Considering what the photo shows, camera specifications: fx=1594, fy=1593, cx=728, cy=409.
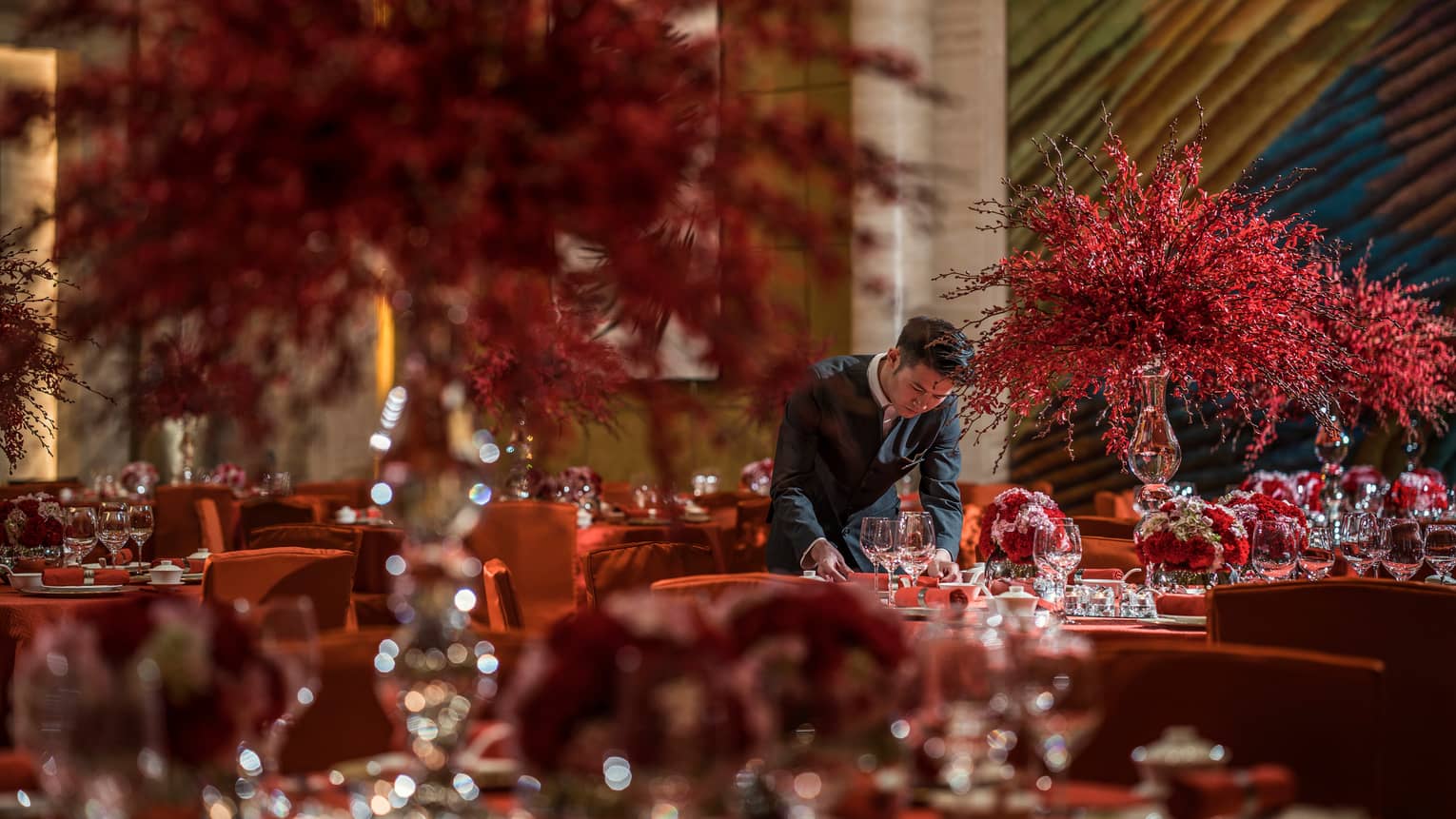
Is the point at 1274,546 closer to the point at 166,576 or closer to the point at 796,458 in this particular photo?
the point at 796,458

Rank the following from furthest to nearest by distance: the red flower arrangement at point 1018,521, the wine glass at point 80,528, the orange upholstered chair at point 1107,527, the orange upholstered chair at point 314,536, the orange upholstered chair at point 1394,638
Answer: the orange upholstered chair at point 314,536 < the orange upholstered chair at point 1107,527 < the wine glass at point 80,528 < the red flower arrangement at point 1018,521 < the orange upholstered chair at point 1394,638

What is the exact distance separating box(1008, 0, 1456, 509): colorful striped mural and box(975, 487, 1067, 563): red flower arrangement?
208 inches

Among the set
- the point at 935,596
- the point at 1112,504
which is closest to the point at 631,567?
the point at 935,596

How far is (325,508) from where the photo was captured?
30.1 ft

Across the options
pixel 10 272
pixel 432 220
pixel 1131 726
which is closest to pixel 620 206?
pixel 432 220

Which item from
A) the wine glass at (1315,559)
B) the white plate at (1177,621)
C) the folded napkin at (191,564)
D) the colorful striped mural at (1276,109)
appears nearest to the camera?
the white plate at (1177,621)

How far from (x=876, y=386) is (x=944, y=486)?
1.25ft

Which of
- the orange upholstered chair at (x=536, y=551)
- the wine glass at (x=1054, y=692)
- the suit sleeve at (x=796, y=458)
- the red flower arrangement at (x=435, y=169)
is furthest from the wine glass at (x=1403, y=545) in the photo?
the orange upholstered chair at (x=536, y=551)

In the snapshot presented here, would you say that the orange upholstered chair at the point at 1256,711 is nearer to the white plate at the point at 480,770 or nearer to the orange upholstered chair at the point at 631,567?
the white plate at the point at 480,770

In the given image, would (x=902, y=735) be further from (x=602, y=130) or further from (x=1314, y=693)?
(x=1314, y=693)

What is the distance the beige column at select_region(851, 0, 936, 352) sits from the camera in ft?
33.3

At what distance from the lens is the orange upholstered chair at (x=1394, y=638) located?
2986 millimetres

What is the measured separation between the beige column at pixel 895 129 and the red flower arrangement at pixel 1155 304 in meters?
5.60

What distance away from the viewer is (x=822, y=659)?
62.1 inches
